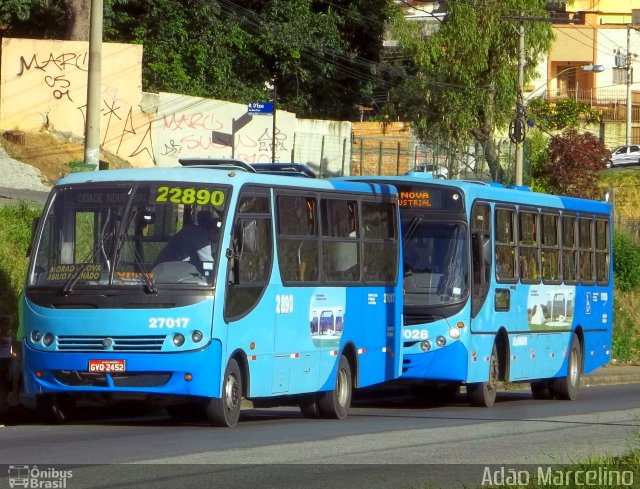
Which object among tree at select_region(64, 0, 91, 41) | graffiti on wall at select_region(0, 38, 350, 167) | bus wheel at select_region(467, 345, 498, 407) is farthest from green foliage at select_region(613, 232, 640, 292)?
bus wheel at select_region(467, 345, 498, 407)

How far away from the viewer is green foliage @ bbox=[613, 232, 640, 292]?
1478 inches

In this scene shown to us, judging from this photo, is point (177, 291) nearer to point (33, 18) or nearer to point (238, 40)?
point (33, 18)

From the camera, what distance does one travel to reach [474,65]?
4453 centimetres

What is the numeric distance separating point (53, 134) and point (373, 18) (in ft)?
57.0

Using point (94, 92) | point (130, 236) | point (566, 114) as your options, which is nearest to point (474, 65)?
point (566, 114)

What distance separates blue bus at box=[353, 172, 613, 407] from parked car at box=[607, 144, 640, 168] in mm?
44173

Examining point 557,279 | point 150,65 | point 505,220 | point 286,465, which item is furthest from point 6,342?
point 150,65

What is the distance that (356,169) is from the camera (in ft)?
143

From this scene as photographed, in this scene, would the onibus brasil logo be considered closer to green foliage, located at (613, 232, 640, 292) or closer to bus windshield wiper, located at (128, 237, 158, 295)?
bus windshield wiper, located at (128, 237, 158, 295)

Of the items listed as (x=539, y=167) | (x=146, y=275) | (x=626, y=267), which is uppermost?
(x=539, y=167)

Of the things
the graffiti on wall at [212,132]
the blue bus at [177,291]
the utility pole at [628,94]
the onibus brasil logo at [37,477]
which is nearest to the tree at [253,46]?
the graffiti on wall at [212,132]

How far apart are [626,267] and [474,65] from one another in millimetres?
10197

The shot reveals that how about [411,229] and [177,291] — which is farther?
[411,229]

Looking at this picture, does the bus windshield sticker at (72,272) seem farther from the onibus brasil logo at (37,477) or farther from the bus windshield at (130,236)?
the onibus brasil logo at (37,477)
